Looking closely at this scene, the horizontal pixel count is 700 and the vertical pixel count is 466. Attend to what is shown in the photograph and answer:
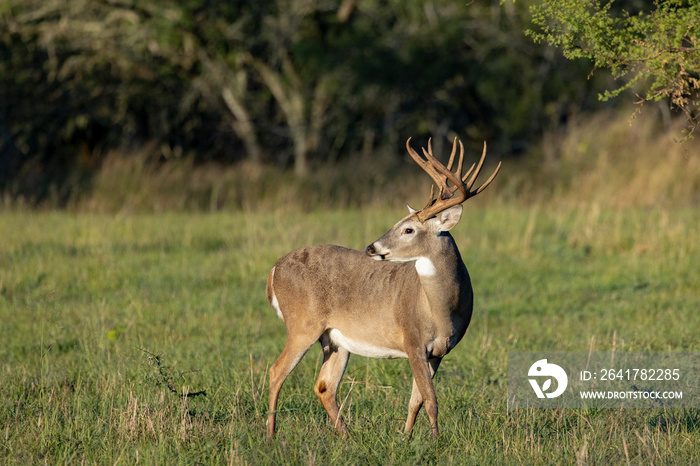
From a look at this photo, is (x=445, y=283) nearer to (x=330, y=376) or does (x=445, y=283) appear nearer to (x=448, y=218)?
(x=448, y=218)

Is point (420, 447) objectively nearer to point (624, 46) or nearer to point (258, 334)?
point (624, 46)

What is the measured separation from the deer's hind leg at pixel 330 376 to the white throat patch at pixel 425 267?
2.81 ft

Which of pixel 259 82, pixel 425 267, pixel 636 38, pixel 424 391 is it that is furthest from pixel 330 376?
pixel 259 82

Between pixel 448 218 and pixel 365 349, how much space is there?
92cm

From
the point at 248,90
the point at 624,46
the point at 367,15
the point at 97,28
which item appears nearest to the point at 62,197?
the point at 97,28

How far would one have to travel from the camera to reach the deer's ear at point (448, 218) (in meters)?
5.23

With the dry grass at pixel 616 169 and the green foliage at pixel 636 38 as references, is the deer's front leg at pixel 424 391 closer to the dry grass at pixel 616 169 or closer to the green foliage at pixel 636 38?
the green foliage at pixel 636 38

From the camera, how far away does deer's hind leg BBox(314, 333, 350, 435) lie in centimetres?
562

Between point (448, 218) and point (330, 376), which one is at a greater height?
point (448, 218)

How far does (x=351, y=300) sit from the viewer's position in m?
5.47

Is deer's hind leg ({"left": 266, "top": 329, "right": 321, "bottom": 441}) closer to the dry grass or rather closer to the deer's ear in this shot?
the deer's ear

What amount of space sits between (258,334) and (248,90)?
45.9ft

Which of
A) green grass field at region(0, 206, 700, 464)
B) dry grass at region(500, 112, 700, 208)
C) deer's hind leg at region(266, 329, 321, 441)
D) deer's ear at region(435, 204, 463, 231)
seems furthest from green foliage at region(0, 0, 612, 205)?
deer's ear at region(435, 204, 463, 231)

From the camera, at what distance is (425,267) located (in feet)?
17.0
